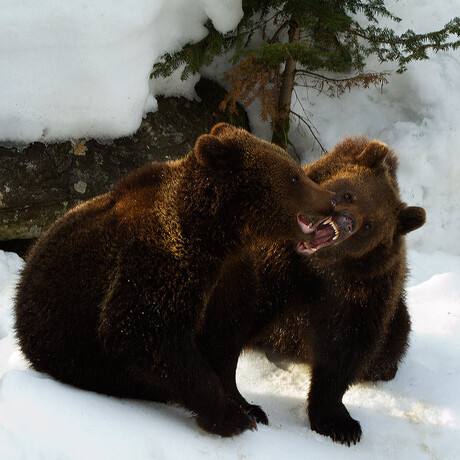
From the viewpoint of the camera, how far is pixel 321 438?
396 centimetres

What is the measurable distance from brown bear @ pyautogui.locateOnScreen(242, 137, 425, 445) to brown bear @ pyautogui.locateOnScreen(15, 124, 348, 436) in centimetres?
41

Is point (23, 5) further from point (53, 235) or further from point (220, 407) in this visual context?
point (220, 407)

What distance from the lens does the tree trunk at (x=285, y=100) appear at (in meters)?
7.40

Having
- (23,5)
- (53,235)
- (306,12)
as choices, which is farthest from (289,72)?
(53,235)

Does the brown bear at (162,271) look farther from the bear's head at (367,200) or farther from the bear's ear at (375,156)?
the bear's ear at (375,156)

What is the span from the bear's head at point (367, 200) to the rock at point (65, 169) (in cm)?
318

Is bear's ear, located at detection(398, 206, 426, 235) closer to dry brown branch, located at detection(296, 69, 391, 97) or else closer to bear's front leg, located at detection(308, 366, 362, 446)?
bear's front leg, located at detection(308, 366, 362, 446)

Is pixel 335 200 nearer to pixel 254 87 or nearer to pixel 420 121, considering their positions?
pixel 254 87

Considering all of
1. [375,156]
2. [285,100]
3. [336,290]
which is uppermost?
[285,100]

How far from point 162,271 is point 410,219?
1.67 m

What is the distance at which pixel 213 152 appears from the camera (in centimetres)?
355

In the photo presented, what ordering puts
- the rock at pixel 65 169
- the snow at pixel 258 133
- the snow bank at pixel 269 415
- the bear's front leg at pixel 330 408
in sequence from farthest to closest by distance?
the rock at pixel 65 169 → the bear's front leg at pixel 330 408 → the snow at pixel 258 133 → the snow bank at pixel 269 415

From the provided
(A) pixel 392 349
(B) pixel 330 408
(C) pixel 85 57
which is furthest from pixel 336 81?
(B) pixel 330 408

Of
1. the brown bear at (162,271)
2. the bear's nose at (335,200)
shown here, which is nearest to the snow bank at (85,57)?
the brown bear at (162,271)
